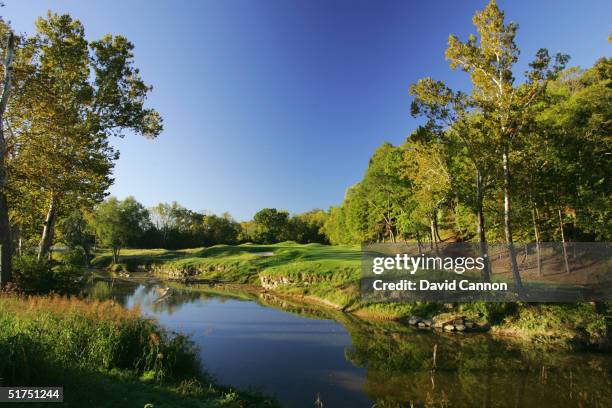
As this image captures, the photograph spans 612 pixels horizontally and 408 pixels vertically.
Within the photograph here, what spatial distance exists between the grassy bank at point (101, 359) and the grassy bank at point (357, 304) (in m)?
15.5

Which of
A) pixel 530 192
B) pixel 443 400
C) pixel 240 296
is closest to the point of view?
pixel 443 400

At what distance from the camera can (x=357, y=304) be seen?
26234mm

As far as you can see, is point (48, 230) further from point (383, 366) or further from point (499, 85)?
point (499, 85)

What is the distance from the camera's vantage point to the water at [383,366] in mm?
11820

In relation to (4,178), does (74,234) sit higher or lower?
higher

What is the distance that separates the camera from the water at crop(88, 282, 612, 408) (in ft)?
38.8

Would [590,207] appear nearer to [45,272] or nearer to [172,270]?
[45,272]

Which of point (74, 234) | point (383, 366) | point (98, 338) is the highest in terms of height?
point (74, 234)

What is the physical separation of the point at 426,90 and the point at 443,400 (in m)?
18.4

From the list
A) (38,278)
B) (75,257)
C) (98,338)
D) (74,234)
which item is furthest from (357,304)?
(74,234)

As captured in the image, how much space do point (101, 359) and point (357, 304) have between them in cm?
1900

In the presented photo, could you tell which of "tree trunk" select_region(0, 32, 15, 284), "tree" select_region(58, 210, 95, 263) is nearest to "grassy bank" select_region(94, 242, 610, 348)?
"tree" select_region(58, 210, 95, 263)

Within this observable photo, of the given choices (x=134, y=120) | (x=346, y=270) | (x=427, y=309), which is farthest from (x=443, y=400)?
(x=134, y=120)

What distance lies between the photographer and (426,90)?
76.5 ft
